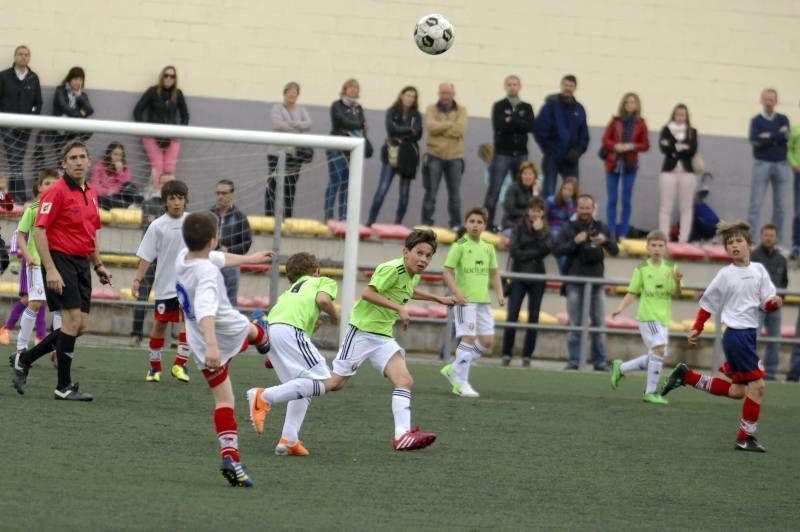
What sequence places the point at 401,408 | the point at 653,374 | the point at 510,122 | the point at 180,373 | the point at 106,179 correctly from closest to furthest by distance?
1. the point at 401,408
2. the point at 180,373
3. the point at 653,374
4. the point at 106,179
5. the point at 510,122

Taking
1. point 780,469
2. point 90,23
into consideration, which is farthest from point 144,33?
point 780,469

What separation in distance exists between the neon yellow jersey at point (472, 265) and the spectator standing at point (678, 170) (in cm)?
652

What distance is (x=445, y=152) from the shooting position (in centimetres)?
1839

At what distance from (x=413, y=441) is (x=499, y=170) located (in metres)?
10.1

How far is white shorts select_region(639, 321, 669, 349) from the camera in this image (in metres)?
13.8

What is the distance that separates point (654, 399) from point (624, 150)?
6353mm

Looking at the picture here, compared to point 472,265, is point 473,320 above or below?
below

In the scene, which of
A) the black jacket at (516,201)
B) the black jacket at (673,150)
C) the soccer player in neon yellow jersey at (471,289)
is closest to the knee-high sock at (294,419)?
the soccer player in neon yellow jersey at (471,289)

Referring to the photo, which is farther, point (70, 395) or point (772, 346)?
point (772, 346)

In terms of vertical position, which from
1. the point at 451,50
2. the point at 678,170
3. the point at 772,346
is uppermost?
the point at 451,50

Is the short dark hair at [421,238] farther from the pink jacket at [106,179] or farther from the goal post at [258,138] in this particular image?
the pink jacket at [106,179]

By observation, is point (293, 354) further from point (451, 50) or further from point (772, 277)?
point (451, 50)

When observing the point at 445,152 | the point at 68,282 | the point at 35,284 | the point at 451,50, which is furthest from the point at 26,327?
the point at 451,50

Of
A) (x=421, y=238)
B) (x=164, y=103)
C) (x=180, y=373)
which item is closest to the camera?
(x=421, y=238)
